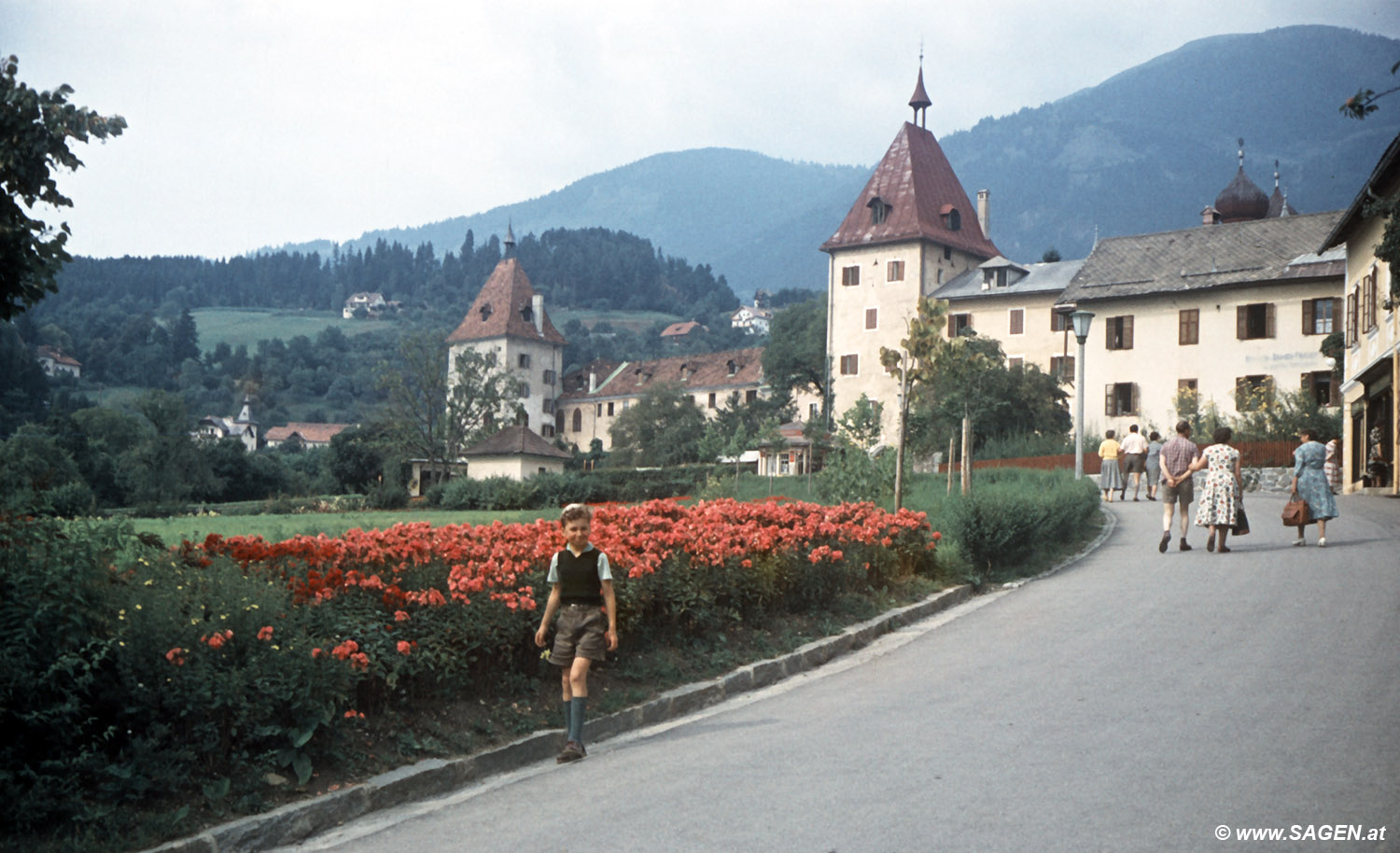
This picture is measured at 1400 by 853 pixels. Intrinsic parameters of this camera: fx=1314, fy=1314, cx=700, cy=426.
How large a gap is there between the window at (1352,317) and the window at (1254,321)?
17.7 m

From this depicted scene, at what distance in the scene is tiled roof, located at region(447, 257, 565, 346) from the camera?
120125mm

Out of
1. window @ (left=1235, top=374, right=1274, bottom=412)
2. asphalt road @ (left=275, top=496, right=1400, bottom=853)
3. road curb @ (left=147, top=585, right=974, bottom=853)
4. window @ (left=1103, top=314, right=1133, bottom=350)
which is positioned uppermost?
window @ (left=1103, top=314, right=1133, bottom=350)

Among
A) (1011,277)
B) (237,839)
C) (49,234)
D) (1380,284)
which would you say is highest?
(1011,277)

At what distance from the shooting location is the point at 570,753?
8633mm

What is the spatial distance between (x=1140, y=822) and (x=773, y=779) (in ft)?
6.93

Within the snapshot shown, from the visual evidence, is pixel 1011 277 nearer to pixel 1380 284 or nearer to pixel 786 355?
pixel 786 355

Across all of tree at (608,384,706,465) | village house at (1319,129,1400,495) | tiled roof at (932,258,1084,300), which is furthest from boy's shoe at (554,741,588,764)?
tree at (608,384,706,465)

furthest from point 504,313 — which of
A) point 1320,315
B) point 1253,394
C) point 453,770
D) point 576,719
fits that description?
point 453,770

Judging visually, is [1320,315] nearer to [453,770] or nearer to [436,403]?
[436,403]

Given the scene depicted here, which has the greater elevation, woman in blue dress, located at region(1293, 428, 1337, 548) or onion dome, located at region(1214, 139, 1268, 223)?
onion dome, located at region(1214, 139, 1268, 223)

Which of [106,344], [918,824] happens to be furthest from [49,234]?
[106,344]

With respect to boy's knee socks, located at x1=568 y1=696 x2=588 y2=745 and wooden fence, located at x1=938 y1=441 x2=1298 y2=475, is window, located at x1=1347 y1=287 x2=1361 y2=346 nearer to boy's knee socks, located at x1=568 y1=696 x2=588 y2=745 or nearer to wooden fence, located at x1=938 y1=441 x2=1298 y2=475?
wooden fence, located at x1=938 y1=441 x2=1298 y2=475

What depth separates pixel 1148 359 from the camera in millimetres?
58531

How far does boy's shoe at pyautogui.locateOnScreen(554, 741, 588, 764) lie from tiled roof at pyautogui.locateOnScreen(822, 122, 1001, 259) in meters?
71.1
